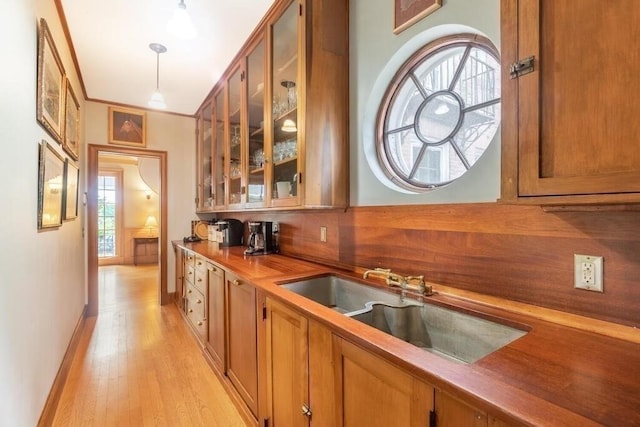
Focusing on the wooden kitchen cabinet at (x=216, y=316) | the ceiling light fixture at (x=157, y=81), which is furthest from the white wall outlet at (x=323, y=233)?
the ceiling light fixture at (x=157, y=81)

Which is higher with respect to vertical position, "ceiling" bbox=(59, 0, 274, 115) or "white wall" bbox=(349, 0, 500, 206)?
"ceiling" bbox=(59, 0, 274, 115)

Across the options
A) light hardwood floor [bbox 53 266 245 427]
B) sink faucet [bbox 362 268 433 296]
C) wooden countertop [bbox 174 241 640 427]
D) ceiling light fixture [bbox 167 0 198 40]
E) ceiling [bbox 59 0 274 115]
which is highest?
ceiling [bbox 59 0 274 115]

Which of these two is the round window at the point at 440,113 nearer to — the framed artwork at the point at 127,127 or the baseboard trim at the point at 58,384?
the baseboard trim at the point at 58,384

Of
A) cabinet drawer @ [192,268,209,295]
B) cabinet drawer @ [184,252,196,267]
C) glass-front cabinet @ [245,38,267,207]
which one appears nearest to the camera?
glass-front cabinet @ [245,38,267,207]

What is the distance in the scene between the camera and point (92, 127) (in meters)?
3.67

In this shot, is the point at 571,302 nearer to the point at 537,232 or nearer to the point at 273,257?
the point at 537,232

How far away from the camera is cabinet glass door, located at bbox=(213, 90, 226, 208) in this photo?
3174 millimetres

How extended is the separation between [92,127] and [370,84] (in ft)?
11.8

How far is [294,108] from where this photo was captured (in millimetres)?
1913

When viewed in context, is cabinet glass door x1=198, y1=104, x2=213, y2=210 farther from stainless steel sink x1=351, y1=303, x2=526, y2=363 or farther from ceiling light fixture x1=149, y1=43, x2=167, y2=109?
stainless steel sink x1=351, y1=303, x2=526, y2=363

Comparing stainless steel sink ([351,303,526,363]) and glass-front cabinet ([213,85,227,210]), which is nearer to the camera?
stainless steel sink ([351,303,526,363])

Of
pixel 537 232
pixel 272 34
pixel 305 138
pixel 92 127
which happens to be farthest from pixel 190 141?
pixel 537 232

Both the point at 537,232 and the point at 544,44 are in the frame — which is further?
the point at 537,232

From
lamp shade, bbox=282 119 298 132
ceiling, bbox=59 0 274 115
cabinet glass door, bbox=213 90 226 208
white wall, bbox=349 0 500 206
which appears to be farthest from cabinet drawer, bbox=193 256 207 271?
ceiling, bbox=59 0 274 115
